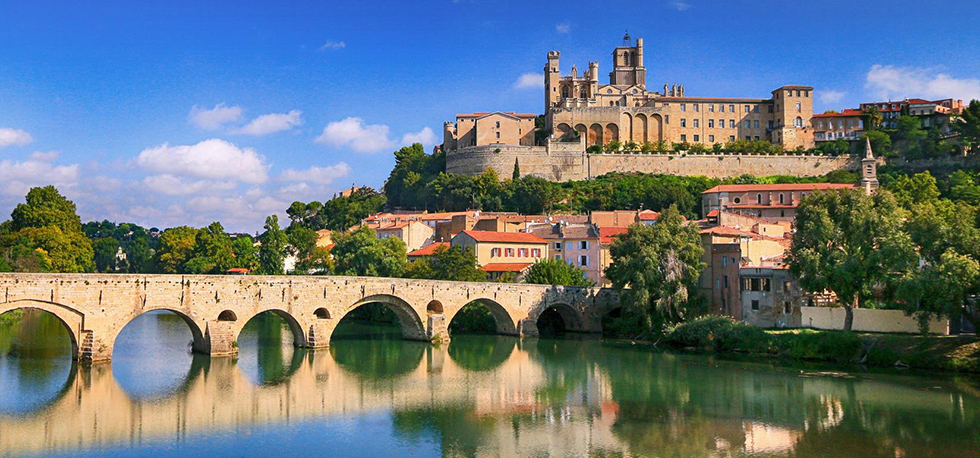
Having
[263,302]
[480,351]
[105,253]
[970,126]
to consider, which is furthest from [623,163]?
[105,253]

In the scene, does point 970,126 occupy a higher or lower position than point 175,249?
higher

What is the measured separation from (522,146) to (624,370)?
58.9 metres

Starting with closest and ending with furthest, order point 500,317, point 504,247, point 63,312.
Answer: point 63,312
point 500,317
point 504,247

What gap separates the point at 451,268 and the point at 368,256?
8993 mm

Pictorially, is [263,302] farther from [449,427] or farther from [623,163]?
[623,163]

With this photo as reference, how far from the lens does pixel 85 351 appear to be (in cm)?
3444

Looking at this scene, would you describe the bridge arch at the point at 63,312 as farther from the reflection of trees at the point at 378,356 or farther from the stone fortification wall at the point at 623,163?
the stone fortification wall at the point at 623,163

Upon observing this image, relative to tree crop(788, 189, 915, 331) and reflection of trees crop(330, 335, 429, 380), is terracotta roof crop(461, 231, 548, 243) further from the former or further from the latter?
tree crop(788, 189, 915, 331)

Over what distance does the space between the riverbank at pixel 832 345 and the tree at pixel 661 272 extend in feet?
5.48

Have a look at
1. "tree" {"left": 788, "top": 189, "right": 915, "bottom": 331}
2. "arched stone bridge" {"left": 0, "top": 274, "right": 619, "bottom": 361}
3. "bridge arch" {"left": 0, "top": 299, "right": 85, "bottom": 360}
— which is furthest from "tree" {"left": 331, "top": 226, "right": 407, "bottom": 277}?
"tree" {"left": 788, "top": 189, "right": 915, "bottom": 331}

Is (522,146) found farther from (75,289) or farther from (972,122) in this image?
(75,289)

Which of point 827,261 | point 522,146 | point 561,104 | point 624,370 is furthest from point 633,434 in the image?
point 561,104

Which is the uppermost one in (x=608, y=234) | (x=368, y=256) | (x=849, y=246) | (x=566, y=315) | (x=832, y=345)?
Answer: (x=608, y=234)

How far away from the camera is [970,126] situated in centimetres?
8469
